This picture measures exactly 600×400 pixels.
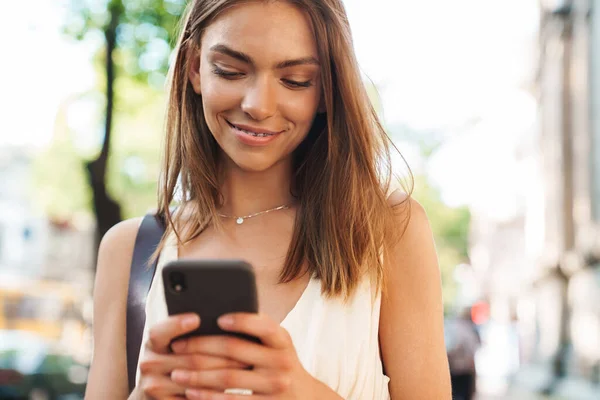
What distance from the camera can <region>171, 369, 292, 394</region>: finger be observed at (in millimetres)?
1676

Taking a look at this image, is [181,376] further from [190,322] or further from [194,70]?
[194,70]

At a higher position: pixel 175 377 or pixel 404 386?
pixel 175 377

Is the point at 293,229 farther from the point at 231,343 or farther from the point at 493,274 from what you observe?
the point at 493,274

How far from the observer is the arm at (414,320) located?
2105mm

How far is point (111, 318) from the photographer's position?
2277mm

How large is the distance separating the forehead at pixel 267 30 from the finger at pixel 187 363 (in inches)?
Answer: 30.6

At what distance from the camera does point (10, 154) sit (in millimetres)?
54688

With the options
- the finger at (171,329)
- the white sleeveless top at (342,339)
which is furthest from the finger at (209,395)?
the white sleeveless top at (342,339)

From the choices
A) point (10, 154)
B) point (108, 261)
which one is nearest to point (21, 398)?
point (108, 261)

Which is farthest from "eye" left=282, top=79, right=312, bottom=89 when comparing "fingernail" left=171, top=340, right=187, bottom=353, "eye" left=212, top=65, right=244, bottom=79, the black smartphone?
"fingernail" left=171, top=340, right=187, bottom=353

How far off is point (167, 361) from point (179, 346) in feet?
0.15

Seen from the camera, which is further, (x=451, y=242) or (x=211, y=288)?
(x=451, y=242)

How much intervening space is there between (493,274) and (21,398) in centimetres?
5482

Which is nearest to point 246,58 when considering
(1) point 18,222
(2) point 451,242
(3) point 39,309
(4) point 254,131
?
(4) point 254,131
